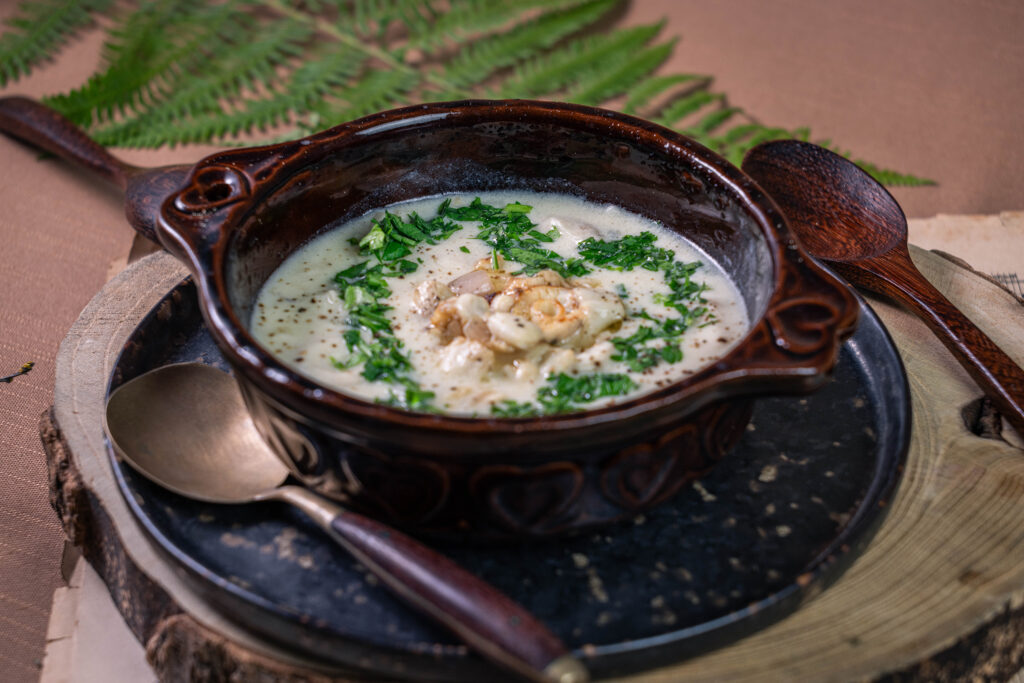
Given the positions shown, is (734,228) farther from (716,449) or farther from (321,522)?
(321,522)

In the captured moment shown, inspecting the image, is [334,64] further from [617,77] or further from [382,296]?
[382,296]

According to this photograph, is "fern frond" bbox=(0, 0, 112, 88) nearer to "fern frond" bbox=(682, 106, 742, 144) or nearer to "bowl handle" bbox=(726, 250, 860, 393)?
"fern frond" bbox=(682, 106, 742, 144)

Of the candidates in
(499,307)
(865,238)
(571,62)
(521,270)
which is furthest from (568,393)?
(571,62)

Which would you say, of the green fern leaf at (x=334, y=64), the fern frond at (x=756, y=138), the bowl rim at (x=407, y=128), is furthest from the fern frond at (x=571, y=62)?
the bowl rim at (x=407, y=128)

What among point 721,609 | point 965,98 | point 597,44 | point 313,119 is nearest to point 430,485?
point 721,609

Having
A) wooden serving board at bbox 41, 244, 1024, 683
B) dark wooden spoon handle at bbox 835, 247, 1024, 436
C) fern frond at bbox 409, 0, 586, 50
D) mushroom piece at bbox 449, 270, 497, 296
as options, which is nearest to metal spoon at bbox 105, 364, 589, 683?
wooden serving board at bbox 41, 244, 1024, 683

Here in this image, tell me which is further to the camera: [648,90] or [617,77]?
[617,77]
